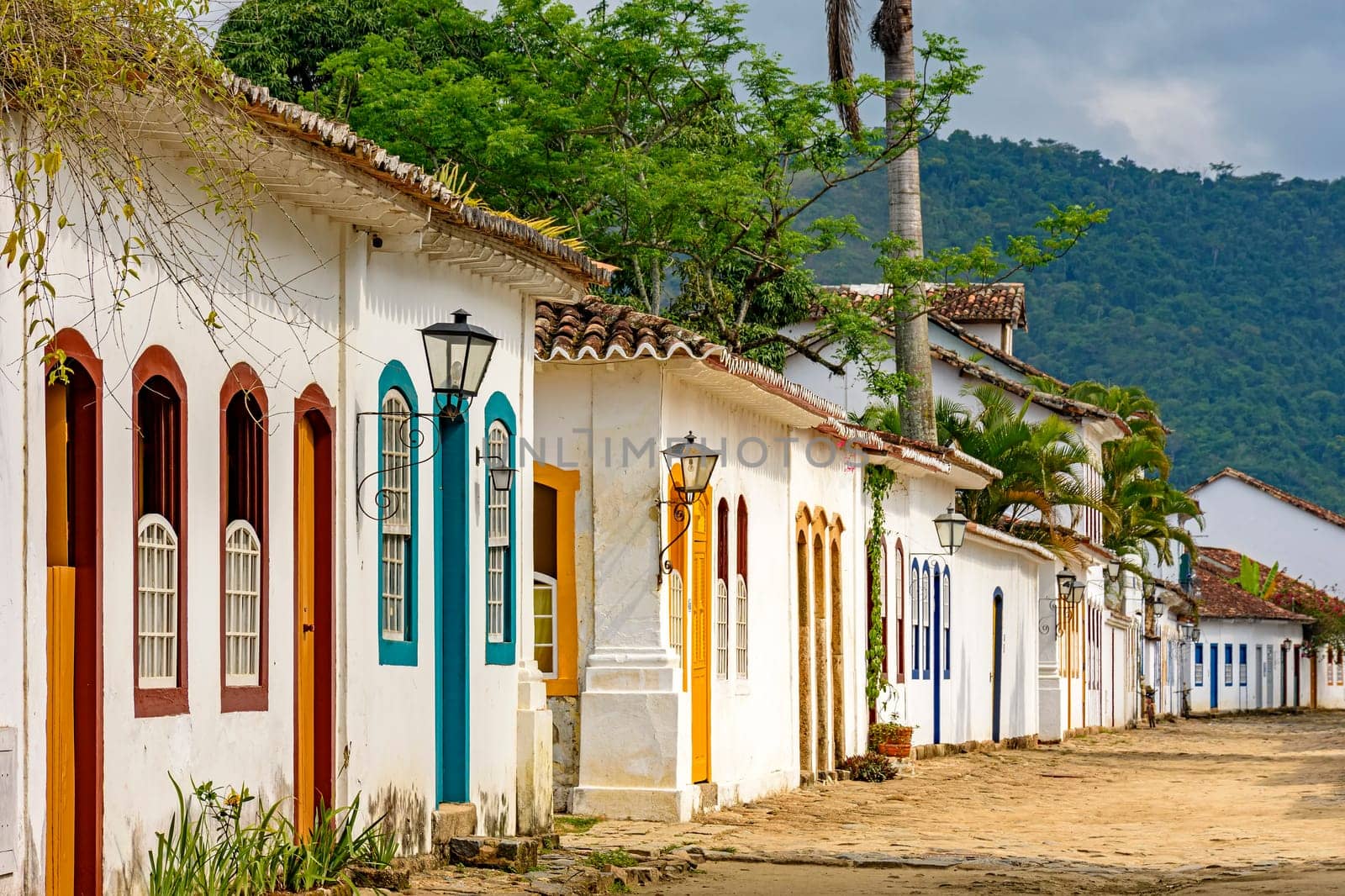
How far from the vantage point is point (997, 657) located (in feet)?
98.9

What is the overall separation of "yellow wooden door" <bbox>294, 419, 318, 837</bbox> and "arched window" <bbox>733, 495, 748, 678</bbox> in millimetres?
7398

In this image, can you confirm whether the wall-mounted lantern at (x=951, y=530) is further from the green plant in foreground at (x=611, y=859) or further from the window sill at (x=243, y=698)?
the window sill at (x=243, y=698)

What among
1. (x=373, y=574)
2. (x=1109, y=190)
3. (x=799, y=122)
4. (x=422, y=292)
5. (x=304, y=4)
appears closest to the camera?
(x=373, y=574)

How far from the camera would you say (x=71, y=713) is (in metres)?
8.18

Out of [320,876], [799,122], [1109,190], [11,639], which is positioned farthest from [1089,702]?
[1109,190]

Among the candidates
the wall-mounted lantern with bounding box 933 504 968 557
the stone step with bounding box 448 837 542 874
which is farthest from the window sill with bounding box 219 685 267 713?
the wall-mounted lantern with bounding box 933 504 968 557

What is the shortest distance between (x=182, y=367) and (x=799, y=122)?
20.9m

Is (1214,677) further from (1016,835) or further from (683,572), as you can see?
(683,572)

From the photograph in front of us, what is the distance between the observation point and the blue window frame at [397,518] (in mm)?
11445

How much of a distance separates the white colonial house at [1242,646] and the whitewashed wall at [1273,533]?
4.86ft

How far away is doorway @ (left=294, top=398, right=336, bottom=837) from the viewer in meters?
10.5

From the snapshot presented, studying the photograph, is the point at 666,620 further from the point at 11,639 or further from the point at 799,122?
the point at 799,122

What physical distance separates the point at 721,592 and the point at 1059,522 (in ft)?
74.3

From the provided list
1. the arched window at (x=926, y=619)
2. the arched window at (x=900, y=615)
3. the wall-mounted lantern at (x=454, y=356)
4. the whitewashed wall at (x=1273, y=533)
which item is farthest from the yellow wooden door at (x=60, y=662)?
the whitewashed wall at (x=1273, y=533)
